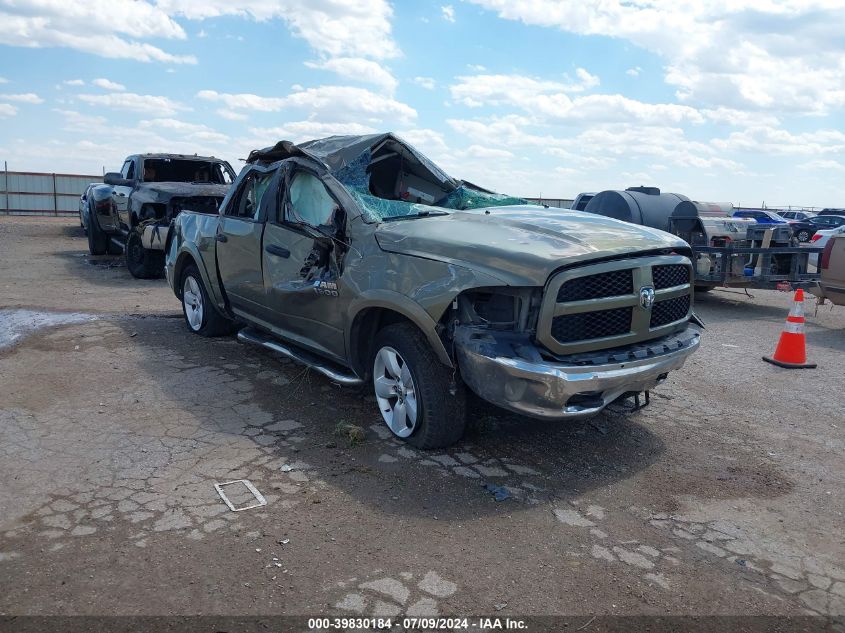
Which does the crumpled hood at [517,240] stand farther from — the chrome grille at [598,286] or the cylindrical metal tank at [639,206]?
the cylindrical metal tank at [639,206]

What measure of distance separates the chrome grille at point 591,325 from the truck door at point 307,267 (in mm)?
1537

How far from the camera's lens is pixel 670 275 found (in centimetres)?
452

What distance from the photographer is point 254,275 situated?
5.96 metres

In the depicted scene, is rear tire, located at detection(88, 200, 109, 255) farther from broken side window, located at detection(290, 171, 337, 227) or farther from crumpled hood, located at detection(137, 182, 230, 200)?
broken side window, located at detection(290, 171, 337, 227)

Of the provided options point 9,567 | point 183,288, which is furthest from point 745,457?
point 183,288

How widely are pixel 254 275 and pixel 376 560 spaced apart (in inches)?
130

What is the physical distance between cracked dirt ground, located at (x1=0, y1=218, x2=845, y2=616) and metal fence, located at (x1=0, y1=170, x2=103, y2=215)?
79.1ft

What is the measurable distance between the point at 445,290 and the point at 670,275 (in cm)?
153

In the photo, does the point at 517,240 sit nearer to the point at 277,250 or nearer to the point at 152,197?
the point at 277,250

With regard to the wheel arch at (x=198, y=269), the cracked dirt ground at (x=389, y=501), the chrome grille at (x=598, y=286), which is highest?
the chrome grille at (x=598, y=286)

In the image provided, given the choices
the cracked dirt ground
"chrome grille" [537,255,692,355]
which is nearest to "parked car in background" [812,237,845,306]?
the cracked dirt ground

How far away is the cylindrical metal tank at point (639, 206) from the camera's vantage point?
1102 centimetres

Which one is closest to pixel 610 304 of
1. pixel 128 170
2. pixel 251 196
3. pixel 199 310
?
pixel 251 196

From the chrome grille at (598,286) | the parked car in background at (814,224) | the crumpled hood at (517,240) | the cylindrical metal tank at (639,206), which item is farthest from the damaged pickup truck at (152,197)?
the parked car in background at (814,224)
